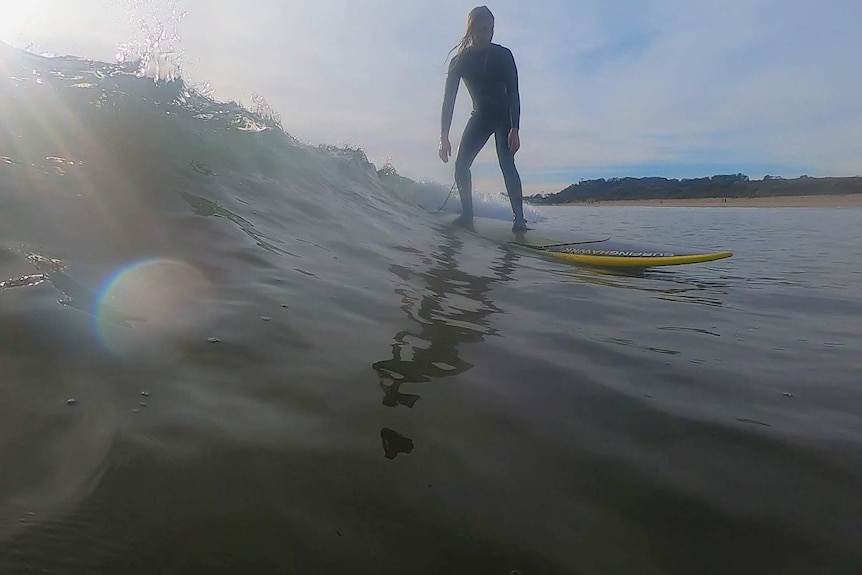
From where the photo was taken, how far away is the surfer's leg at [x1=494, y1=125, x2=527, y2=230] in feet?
21.2

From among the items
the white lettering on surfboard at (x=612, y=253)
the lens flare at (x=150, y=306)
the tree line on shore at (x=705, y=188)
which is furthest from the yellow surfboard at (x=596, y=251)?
the tree line on shore at (x=705, y=188)

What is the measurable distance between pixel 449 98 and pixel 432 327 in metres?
4.79

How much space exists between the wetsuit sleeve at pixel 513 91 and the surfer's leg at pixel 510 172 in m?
0.14

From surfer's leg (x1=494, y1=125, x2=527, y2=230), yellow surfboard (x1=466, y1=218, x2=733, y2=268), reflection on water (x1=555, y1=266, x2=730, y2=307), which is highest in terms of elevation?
surfer's leg (x1=494, y1=125, x2=527, y2=230)

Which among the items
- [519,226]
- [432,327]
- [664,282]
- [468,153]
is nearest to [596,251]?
[664,282]

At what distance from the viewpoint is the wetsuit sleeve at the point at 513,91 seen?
623 centimetres

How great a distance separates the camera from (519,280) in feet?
12.0

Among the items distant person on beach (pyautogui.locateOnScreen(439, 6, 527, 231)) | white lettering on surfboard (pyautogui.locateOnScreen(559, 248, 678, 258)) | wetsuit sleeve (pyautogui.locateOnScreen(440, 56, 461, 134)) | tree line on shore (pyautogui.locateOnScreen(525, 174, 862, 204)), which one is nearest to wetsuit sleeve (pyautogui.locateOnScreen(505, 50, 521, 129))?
distant person on beach (pyautogui.locateOnScreen(439, 6, 527, 231))

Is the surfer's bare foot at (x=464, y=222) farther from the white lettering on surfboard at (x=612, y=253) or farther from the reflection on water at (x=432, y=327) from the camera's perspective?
the reflection on water at (x=432, y=327)

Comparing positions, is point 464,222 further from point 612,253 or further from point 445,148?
point 612,253

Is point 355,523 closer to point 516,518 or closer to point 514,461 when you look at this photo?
point 516,518

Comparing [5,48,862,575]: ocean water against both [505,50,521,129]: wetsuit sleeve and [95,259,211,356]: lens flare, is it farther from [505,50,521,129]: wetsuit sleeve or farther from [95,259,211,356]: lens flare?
[505,50,521,129]: wetsuit sleeve

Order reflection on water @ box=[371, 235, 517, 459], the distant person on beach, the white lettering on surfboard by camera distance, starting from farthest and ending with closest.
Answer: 1. the distant person on beach
2. the white lettering on surfboard
3. reflection on water @ box=[371, 235, 517, 459]

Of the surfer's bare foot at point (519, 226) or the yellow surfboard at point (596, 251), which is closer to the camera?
the yellow surfboard at point (596, 251)
